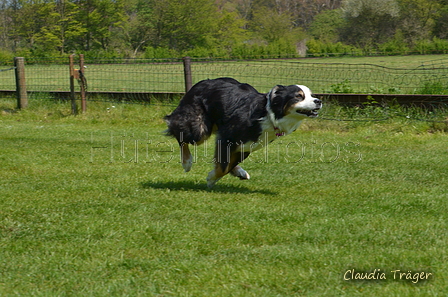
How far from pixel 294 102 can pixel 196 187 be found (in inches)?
67.9

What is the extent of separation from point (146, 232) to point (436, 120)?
7756mm

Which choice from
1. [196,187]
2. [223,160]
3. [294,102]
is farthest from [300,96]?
[196,187]

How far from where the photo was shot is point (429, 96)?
35.3ft

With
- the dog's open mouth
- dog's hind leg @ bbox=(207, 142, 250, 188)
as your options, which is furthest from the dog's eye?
dog's hind leg @ bbox=(207, 142, 250, 188)

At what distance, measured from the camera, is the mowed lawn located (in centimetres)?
365

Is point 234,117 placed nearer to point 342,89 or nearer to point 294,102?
point 294,102

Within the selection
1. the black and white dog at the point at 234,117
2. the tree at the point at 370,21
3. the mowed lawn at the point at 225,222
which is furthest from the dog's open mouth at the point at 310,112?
the tree at the point at 370,21

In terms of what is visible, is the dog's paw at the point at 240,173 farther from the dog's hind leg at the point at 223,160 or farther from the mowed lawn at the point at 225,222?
the dog's hind leg at the point at 223,160

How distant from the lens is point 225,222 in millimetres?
4984

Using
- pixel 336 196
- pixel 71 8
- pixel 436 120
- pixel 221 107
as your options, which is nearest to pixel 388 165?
pixel 336 196

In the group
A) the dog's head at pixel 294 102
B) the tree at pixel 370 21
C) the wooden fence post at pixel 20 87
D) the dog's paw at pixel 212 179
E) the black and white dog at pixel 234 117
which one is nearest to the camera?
the dog's head at pixel 294 102

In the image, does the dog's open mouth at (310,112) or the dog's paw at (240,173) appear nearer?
the dog's open mouth at (310,112)

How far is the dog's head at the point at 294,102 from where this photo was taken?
552cm

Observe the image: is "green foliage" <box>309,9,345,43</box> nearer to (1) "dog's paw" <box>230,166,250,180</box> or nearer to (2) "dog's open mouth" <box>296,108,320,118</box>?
(1) "dog's paw" <box>230,166,250,180</box>
